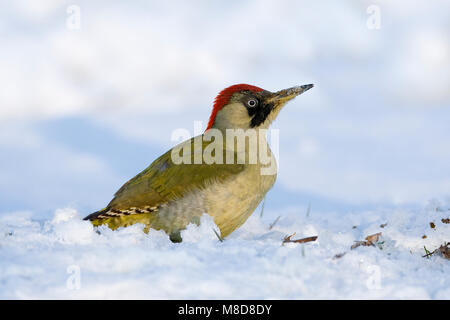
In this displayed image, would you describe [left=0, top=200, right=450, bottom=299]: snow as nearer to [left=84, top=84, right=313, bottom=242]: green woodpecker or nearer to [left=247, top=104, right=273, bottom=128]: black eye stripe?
[left=84, top=84, right=313, bottom=242]: green woodpecker

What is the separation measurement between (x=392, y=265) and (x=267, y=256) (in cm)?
108

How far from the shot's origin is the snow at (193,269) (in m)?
3.30

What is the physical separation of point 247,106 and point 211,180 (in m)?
1.06

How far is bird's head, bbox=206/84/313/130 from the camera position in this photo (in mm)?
5840

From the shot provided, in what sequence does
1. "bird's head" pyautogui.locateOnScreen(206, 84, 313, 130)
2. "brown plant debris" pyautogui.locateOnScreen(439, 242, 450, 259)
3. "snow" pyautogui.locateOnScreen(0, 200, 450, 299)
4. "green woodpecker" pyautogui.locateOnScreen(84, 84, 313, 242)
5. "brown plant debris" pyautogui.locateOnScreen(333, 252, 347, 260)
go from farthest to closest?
"bird's head" pyautogui.locateOnScreen(206, 84, 313, 130) → "brown plant debris" pyautogui.locateOnScreen(439, 242, 450, 259) → "green woodpecker" pyautogui.locateOnScreen(84, 84, 313, 242) → "brown plant debris" pyautogui.locateOnScreen(333, 252, 347, 260) → "snow" pyautogui.locateOnScreen(0, 200, 450, 299)

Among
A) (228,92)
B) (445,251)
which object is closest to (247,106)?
(228,92)

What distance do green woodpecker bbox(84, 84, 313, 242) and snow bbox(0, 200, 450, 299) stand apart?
44 centimetres

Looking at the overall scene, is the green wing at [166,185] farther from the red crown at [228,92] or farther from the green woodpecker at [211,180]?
the red crown at [228,92]

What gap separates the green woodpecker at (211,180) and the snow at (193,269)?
0.44 metres

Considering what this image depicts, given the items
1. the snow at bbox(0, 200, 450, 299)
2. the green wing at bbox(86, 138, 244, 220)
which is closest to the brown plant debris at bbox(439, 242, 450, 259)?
the snow at bbox(0, 200, 450, 299)

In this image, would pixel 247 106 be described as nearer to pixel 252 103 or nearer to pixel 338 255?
pixel 252 103

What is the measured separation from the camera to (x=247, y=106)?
19.2ft
